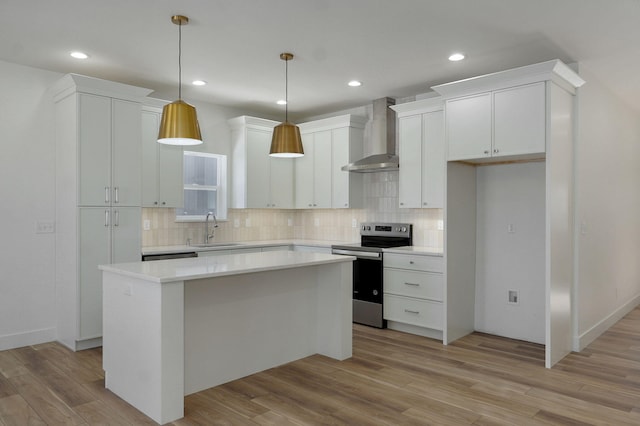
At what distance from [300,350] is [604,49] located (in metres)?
3.61

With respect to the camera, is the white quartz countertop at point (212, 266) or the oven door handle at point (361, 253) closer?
the white quartz countertop at point (212, 266)

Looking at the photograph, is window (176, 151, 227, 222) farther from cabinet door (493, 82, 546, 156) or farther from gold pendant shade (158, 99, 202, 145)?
cabinet door (493, 82, 546, 156)

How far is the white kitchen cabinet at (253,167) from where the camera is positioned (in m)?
5.84

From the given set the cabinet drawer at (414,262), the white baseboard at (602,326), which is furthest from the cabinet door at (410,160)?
the white baseboard at (602,326)

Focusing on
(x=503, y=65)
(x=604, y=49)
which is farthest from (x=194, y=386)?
(x=604, y=49)

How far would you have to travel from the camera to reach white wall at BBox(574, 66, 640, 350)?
4219 millimetres

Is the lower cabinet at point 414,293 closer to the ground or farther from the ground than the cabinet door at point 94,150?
closer to the ground

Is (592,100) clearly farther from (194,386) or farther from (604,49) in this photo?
(194,386)

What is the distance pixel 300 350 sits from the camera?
391 centimetres

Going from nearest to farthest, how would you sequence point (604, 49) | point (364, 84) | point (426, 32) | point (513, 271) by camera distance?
point (426, 32)
point (604, 49)
point (513, 271)
point (364, 84)

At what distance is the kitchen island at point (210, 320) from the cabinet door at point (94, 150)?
4.15ft

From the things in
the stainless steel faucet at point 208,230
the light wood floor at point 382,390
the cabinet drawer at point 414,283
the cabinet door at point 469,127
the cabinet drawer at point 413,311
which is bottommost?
the light wood floor at point 382,390

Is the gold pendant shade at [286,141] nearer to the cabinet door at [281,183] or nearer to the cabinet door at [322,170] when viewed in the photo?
the cabinet door at [322,170]

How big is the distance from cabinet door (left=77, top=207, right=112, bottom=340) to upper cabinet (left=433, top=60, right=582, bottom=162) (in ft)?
11.0
